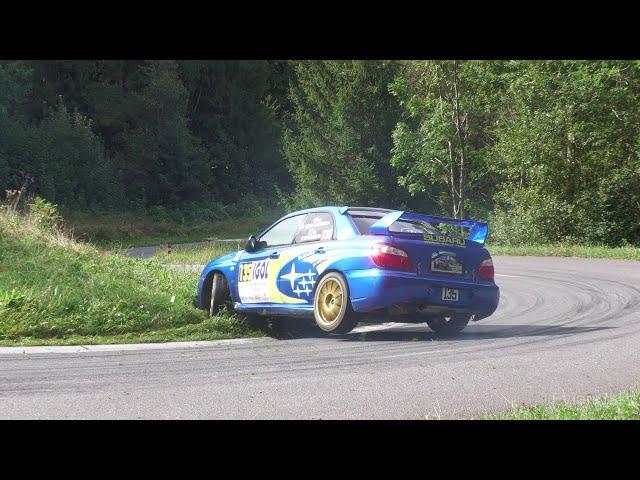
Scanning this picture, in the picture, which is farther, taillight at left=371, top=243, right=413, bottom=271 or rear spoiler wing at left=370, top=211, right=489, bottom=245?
rear spoiler wing at left=370, top=211, right=489, bottom=245

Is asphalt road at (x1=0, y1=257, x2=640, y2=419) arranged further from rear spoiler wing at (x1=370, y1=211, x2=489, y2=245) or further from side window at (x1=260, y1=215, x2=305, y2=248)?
side window at (x1=260, y1=215, x2=305, y2=248)

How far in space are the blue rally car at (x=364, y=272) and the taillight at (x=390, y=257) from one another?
0.04 ft

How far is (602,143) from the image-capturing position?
32594 mm

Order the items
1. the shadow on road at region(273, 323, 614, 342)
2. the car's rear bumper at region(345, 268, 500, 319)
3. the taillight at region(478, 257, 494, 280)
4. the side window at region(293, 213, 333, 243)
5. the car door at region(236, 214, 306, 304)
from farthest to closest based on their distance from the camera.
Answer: the car door at region(236, 214, 306, 304) → the side window at region(293, 213, 333, 243) → the taillight at region(478, 257, 494, 280) → the shadow on road at region(273, 323, 614, 342) → the car's rear bumper at region(345, 268, 500, 319)

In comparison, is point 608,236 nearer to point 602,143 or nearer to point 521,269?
point 602,143

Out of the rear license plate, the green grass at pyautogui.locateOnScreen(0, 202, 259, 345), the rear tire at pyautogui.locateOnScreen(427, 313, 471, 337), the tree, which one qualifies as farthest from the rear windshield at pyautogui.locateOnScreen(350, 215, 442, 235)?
the tree

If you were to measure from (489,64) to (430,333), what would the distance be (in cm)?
2986

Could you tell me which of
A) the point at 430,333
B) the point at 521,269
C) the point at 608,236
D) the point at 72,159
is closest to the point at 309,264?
the point at 430,333

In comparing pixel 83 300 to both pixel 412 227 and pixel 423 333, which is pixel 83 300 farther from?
pixel 423 333

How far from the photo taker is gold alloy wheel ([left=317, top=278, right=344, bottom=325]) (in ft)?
33.7

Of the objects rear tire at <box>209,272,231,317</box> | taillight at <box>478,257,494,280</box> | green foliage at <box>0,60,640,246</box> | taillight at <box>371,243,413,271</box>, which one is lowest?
rear tire at <box>209,272,231,317</box>

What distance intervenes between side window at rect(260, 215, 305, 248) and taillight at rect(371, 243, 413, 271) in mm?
1688

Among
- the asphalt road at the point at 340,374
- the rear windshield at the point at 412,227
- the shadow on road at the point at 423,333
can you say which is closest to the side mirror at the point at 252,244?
the shadow on road at the point at 423,333
